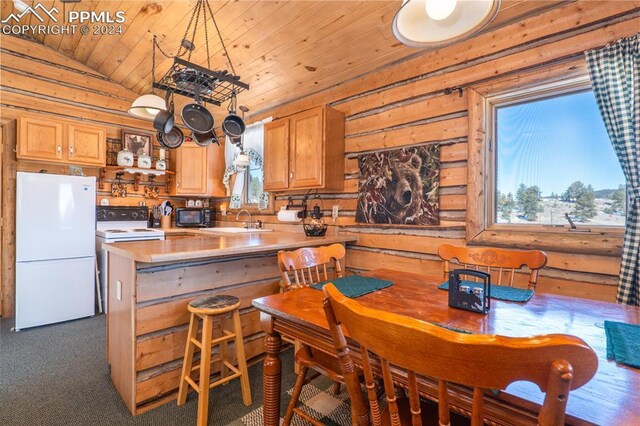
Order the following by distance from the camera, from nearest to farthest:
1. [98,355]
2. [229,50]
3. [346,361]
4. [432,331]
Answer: [432,331] < [346,361] < [98,355] < [229,50]

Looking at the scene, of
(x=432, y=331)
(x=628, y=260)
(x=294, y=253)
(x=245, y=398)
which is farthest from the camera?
(x=245, y=398)

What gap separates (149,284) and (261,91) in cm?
256

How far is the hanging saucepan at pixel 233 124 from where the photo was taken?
91.5 inches

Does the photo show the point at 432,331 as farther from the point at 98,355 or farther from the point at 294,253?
the point at 98,355

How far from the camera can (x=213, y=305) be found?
183 cm

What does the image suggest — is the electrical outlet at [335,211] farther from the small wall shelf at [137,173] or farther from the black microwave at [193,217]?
the small wall shelf at [137,173]

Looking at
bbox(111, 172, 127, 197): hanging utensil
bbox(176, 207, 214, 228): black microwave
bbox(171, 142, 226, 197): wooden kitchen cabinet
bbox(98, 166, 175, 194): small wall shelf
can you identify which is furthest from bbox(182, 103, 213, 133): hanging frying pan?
bbox(111, 172, 127, 197): hanging utensil

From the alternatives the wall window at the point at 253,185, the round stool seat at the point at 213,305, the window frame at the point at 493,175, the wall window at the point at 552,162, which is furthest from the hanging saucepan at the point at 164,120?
the wall window at the point at 552,162

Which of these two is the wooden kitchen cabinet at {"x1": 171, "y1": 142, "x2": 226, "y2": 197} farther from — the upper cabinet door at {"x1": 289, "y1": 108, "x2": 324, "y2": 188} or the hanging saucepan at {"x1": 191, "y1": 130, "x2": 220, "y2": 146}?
the hanging saucepan at {"x1": 191, "y1": 130, "x2": 220, "y2": 146}

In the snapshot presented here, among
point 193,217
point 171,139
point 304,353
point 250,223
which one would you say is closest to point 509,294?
point 304,353

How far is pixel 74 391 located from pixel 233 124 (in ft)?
7.12

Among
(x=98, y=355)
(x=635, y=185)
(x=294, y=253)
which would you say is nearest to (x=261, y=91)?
(x=294, y=253)

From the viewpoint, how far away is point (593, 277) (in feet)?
6.06

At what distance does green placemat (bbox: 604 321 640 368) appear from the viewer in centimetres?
84
